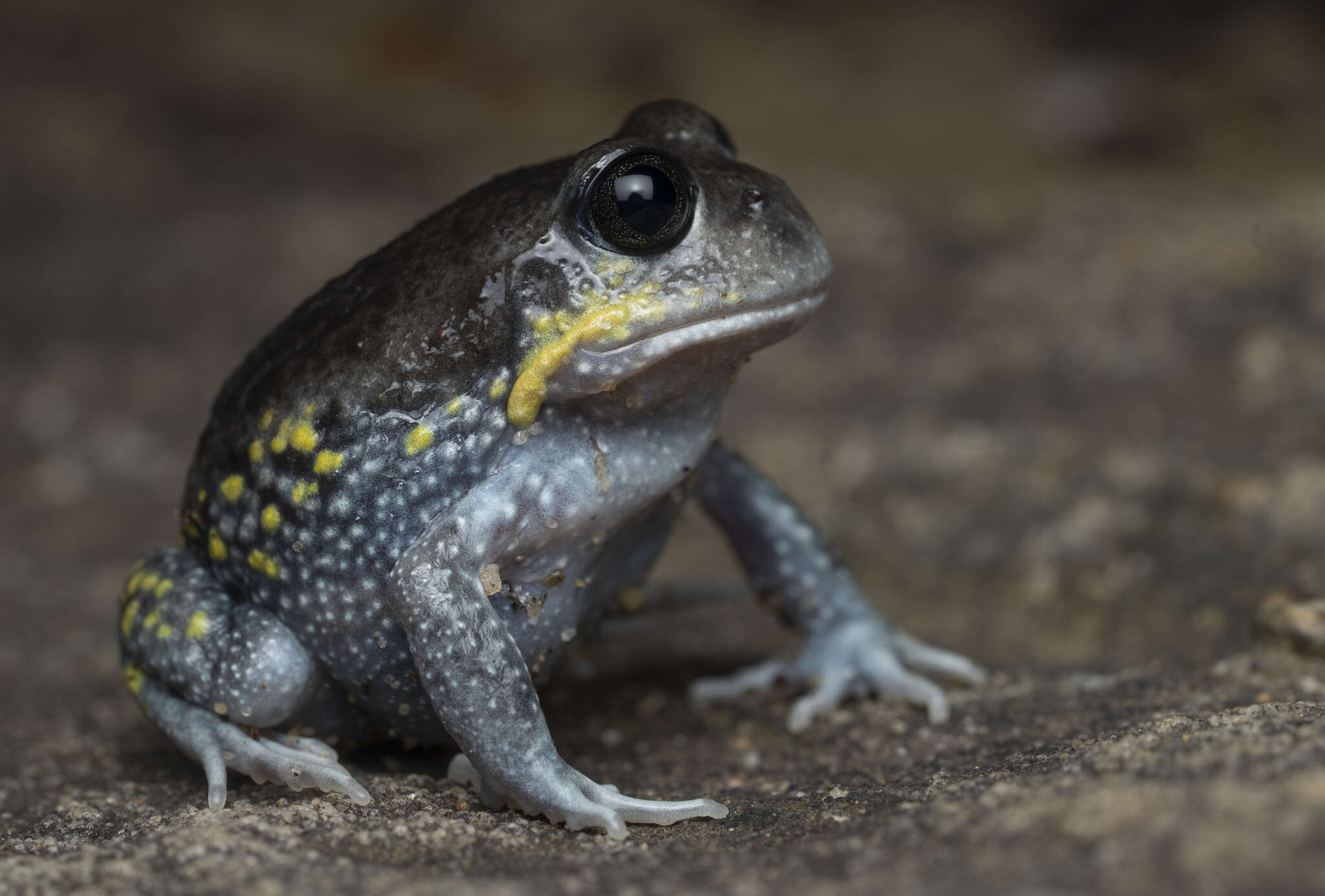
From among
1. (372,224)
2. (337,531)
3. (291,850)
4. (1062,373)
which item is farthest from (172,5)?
(291,850)

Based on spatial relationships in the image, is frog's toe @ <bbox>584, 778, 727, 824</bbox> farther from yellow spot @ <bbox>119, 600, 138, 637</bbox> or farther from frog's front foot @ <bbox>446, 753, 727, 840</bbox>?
yellow spot @ <bbox>119, 600, 138, 637</bbox>

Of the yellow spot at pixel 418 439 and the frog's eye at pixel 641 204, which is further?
the yellow spot at pixel 418 439

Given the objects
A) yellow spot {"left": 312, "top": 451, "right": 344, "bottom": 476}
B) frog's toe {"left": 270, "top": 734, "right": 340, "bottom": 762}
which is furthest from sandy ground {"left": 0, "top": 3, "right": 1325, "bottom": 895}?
yellow spot {"left": 312, "top": 451, "right": 344, "bottom": 476}

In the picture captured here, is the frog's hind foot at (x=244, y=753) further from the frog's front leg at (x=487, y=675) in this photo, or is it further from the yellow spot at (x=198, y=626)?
the frog's front leg at (x=487, y=675)

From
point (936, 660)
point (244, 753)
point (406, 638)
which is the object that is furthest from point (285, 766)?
point (936, 660)

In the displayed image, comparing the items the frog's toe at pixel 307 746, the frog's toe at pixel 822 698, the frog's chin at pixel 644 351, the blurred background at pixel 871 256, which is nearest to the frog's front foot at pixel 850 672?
the frog's toe at pixel 822 698

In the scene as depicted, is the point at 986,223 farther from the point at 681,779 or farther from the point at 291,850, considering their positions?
the point at 291,850
